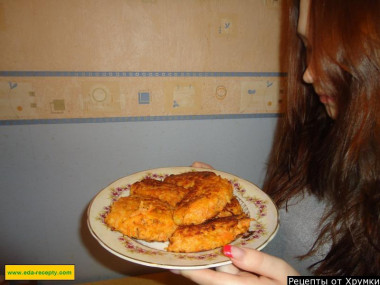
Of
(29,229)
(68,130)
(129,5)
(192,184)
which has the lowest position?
(29,229)

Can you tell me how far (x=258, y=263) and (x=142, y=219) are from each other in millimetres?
344

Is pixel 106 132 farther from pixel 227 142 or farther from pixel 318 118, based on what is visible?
pixel 318 118

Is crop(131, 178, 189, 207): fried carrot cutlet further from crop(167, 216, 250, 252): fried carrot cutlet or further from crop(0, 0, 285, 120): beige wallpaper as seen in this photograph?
crop(0, 0, 285, 120): beige wallpaper

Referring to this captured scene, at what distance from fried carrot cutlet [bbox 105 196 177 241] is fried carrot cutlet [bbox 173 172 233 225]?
0.04 m

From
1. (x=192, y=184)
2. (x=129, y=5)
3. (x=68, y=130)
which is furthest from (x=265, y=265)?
(x=129, y=5)

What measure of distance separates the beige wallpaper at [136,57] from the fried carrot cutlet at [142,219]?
83 centimetres

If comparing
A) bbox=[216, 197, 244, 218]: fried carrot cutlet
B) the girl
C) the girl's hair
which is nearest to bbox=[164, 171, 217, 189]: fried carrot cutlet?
bbox=[216, 197, 244, 218]: fried carrot cutlet

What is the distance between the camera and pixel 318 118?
1.16 metres

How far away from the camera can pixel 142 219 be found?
77cm

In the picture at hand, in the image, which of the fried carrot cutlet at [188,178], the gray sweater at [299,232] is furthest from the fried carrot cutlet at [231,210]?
the gray sweater at [299,232]

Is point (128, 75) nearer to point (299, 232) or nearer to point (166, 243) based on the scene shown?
point (166, 243)

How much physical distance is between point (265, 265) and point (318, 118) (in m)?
0.75

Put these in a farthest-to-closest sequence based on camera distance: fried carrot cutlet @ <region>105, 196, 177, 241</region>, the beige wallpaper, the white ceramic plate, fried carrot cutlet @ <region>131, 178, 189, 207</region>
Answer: the beige wallpaper, fried carrot cutlet @ <region>131, 178, 189, 207</region>, fried carrot cutlet @ <region>105, 196, 177, 241</region>, the white ceramic plate

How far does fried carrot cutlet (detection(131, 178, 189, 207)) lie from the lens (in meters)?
0.90
